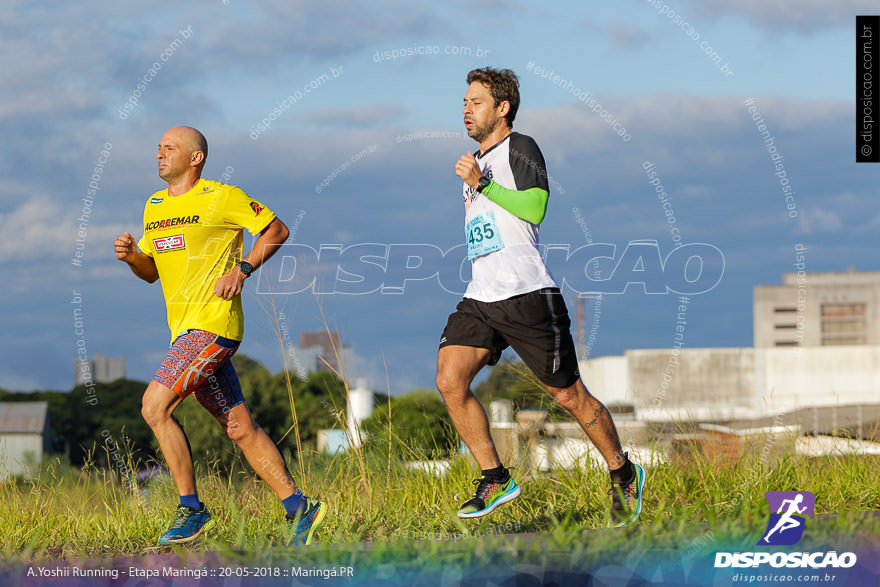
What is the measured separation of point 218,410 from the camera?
4.96 m

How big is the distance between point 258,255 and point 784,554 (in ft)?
9.48

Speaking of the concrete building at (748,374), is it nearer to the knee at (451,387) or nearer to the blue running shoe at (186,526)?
the knee at (451,387)

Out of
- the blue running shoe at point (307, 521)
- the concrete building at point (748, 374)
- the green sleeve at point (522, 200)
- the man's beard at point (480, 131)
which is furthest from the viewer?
the concrete building at point (748, 374)

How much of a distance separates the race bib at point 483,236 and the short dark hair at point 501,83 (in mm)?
566

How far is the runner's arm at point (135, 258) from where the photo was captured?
5.05 meters

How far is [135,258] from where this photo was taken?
5.12 metres

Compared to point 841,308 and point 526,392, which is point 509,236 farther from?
point 841,308

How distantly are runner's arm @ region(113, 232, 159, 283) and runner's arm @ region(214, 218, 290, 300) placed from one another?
0.58 m

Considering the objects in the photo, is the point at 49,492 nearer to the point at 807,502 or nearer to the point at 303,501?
the point at 303,501

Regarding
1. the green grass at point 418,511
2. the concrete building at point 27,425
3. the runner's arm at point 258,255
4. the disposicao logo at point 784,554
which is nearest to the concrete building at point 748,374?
the concrete building at point 27,425

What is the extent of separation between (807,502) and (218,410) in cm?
315

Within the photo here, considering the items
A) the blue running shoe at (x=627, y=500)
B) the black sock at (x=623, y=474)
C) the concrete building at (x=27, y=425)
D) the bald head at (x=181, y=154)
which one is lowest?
the concrete building at (x=27, y=425)

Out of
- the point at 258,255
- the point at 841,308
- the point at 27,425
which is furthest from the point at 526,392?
the point at 841,308

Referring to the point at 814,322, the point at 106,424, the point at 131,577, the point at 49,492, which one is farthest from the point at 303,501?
the point at 814,322
